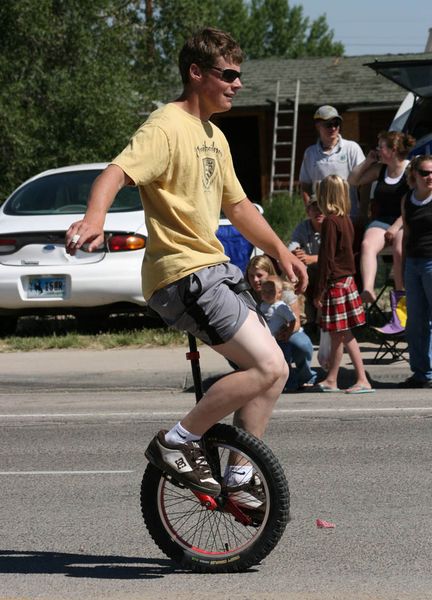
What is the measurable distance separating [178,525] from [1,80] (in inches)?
683

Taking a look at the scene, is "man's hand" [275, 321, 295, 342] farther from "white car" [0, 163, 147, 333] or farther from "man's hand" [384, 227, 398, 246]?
"white car" [0, 163, 147, 333]

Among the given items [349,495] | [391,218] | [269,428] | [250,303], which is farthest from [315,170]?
[250,303]

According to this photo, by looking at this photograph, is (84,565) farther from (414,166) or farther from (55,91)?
(55,91)

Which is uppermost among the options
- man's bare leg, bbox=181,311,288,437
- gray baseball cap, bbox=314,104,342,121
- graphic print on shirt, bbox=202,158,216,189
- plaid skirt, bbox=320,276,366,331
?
graphic print on shirt, bbox=202,158,216,189

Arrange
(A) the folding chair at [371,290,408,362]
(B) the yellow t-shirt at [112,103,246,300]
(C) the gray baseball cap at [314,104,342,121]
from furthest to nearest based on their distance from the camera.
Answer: (C) the gray baseball cap at [314,104,342,121]
(A) the folding chair at [371,290,408,362]
(B) the yellow t-shirt at [112,103,246,300]

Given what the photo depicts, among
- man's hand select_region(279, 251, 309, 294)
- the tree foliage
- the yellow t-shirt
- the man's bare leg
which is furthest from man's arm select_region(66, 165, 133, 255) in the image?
the tree foliage

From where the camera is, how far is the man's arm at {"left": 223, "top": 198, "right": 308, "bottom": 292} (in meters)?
5.40

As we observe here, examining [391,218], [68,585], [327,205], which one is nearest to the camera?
[68,585]

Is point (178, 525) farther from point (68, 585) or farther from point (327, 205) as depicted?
point (327, 205)

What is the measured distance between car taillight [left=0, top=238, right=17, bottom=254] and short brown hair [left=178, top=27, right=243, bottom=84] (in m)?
7.58

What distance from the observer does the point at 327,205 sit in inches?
417

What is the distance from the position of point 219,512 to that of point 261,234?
46.2 inches

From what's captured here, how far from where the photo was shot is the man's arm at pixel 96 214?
180 inches

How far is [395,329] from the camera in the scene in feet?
37.2
